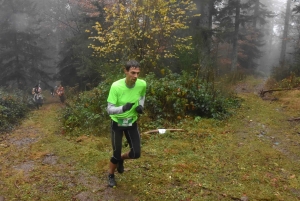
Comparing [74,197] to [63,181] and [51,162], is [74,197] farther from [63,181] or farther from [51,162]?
[51,162]

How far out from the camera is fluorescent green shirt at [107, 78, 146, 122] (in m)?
4.13

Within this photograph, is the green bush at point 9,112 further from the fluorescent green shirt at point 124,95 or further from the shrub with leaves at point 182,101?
the fluorescent green shirt at point 124,95

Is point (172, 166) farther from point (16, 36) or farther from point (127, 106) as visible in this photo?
point (16, 36)

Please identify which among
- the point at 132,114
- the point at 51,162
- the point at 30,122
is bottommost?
the point at 30,122

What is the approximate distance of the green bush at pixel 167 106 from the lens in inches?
337

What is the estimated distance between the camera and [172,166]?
5.52 meters

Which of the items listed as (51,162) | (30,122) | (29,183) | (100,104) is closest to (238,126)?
(100,104)

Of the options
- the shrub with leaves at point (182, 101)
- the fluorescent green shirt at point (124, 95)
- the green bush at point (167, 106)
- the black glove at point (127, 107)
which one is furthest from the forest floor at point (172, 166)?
the black glove at point (127, 107)

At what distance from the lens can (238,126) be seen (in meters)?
8.20

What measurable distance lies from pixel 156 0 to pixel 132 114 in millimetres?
7678

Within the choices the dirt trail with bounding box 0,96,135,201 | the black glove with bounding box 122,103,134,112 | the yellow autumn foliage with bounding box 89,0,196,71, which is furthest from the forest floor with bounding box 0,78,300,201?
the yellow autumn foliage with bounding box 89,0,196,71

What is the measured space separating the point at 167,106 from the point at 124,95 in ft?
15.6

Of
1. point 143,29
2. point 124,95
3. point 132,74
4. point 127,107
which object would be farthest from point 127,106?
point 143,29

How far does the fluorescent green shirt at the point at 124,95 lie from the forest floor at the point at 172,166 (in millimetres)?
1362
